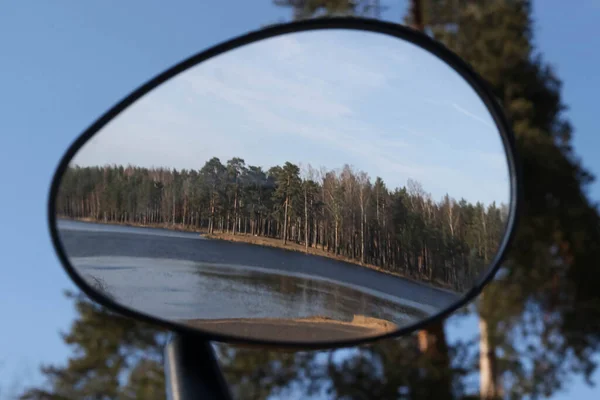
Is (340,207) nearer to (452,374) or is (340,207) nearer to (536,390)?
(452,374)

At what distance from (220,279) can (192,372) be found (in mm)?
189

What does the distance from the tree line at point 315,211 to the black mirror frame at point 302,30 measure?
0.09 feet

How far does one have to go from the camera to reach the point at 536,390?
2.88 meters

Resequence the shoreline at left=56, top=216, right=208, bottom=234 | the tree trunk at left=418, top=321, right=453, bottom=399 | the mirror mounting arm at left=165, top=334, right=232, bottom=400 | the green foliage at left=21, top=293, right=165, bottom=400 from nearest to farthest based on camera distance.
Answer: the mirror mounting arm at left=165, top=334, right=232, bottom=400 < the shoreline at left=56, top=216, right=208, bottom=234 < the green foliage at left=21, top=293, right=165, bottom=400 < the tree trunk at left=418, top=321, right=453, bottom=399

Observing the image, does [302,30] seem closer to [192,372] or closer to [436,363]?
[192,372]

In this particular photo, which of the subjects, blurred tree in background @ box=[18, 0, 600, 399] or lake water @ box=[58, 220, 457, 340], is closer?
lake water @ box=[58, 220, 457, 340]

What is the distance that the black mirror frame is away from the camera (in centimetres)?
51

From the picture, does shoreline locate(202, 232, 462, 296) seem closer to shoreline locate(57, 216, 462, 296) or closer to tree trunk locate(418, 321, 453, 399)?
shoreline locate(57, 216, 462, 296)

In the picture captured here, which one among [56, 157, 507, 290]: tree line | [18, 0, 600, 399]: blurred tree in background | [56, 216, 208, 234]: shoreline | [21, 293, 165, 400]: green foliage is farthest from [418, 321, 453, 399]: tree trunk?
Answer: [56, 216, 208, 234]: shoreline

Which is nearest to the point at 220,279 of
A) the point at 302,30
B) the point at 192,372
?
the point at 192,372

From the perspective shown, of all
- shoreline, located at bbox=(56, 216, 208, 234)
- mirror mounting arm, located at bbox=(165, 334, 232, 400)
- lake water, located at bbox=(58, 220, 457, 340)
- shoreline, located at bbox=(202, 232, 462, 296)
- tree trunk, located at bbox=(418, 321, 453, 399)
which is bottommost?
tree trunk, located at bbox=(418, 321, 453, 399)

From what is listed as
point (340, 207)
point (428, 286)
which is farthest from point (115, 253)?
point (428, 286)

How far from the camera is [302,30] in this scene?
Result: 561mm

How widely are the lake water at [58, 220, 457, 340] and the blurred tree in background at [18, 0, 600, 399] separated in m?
1.83
